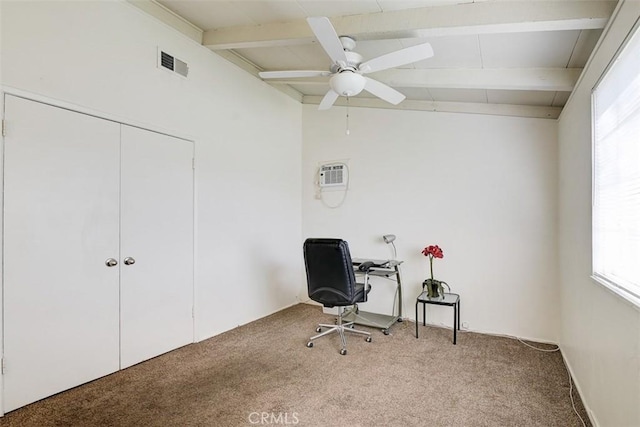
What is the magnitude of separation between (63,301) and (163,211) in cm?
104

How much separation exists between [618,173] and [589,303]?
941mm

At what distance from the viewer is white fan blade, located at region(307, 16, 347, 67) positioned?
206 cm

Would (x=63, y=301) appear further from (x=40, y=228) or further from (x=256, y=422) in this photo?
(x=256, y=422)

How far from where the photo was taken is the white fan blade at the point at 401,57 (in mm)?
2301

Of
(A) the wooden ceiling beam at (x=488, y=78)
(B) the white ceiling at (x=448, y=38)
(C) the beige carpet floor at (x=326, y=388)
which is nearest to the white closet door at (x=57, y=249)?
(C) the beige carpet floor at (x=326, y=388)

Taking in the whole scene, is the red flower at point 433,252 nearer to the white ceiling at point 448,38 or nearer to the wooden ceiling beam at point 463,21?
the white ceiling at point 448,38

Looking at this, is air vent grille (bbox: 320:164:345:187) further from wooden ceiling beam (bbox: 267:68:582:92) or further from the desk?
wooden ceiling beam (bbox: 267:68:582:92)

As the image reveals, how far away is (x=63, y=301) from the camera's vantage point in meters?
2.46

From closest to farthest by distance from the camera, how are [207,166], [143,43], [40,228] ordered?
[40,228], [143,43], [207,166]

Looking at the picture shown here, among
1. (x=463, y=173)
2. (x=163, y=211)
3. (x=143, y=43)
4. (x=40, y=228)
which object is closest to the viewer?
(x=40, y=228)

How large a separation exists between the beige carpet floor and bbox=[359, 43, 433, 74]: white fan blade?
94.7 inches

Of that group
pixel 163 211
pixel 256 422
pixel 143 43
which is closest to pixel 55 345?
pixel 163 211

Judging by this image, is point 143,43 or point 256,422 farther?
point 143,43

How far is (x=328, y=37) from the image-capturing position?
2238 mm
